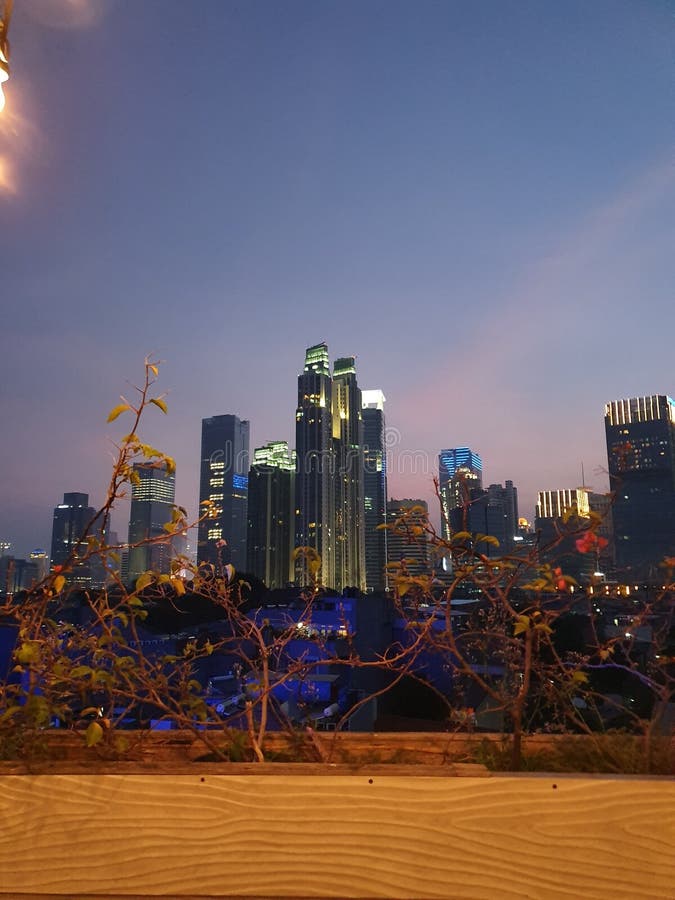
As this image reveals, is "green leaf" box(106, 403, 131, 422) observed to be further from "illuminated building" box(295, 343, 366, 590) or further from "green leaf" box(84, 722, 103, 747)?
"illuminated building" box(295, 343, 366, 590)

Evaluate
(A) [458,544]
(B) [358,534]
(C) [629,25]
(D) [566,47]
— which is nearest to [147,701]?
(A) [458,544]

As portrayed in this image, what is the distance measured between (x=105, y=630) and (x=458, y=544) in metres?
0.86

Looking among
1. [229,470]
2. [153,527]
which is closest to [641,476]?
[153,527]

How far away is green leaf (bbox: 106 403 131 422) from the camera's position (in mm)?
1185

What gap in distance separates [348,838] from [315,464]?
173ft

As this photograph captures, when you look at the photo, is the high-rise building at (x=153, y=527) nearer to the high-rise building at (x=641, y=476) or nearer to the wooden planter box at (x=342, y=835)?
the wooden planter box at (x=342, y=835)

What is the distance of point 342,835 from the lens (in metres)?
0.89

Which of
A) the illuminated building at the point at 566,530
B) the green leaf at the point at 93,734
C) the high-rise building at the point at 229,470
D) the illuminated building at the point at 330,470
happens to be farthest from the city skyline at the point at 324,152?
the high-rise building at the point at 229,470

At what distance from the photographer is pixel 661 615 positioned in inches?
58.9

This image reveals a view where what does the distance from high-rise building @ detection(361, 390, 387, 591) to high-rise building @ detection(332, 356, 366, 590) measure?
0.85 meters

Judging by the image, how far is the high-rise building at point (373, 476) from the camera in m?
50.3

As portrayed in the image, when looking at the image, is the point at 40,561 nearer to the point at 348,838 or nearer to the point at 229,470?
the point at 348,838

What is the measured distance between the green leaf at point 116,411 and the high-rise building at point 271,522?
159 ft

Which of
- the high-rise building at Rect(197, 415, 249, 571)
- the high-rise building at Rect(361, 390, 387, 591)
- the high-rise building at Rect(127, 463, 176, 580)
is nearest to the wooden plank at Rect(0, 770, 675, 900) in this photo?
the high-rise building at Rect(127, 463, 176, 580)
